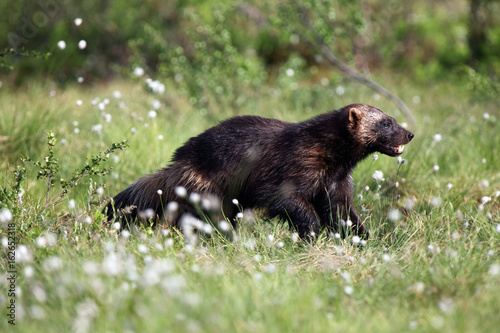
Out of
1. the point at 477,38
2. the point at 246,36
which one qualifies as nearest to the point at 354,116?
the point at 477,38

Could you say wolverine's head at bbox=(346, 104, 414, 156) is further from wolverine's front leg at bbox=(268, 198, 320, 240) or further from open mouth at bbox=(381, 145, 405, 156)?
wolverine's front leg at bbox=(268, 198, 320, 240)

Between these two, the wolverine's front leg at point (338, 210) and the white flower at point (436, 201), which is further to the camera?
the wolverine's front leg at point (338, 210)

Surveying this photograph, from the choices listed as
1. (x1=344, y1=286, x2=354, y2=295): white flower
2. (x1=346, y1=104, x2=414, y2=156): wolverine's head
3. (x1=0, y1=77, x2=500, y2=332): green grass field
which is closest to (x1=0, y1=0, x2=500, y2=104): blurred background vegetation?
(x1=0, y1=77, x2=500, y2=332): green grass field

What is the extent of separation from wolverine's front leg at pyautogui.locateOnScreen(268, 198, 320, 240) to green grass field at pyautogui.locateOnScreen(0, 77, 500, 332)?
0.12 m

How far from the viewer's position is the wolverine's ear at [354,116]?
455 centimetres

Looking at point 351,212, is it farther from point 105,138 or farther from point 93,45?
point 93,45

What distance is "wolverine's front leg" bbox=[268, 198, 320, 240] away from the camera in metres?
4.28

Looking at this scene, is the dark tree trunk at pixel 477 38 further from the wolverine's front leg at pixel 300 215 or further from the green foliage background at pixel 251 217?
the wolverine's front leg at pixel 300 215

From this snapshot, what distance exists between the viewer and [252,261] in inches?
148

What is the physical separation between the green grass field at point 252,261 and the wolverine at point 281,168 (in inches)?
9.6

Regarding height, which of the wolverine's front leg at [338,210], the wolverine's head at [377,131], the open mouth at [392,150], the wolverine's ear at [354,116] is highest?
the wolverine's ear at [354,116]

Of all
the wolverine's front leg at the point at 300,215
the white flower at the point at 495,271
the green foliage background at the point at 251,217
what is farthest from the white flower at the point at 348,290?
the wolverine's front leg at the point at 300,215

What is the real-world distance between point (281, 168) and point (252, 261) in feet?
3.02

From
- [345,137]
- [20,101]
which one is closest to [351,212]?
[345,137]
